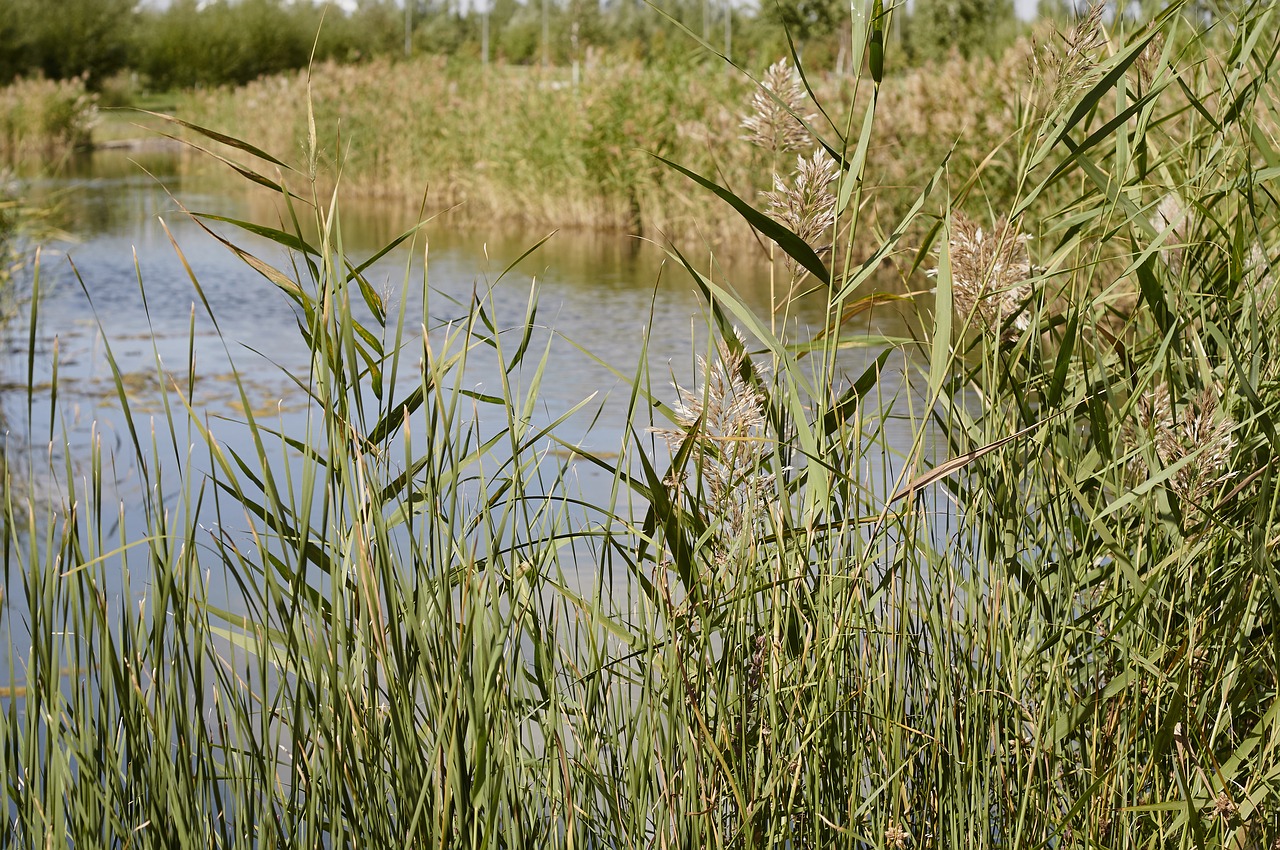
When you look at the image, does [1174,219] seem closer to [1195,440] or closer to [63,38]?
[1195,440]

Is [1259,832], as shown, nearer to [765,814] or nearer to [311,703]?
[765,814]

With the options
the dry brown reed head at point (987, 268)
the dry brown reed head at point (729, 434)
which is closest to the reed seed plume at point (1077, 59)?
the dry brown reed head at point (987, 268)

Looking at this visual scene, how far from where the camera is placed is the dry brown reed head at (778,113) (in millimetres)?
1104

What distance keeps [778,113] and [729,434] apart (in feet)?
0.96

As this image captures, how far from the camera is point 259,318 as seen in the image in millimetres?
6172

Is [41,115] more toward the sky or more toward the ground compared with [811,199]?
more toward the sky

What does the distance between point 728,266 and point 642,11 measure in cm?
3872

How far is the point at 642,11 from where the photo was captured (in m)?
43.9

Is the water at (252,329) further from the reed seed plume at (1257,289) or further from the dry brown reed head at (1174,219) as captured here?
the reed seed plume at (1257,289)

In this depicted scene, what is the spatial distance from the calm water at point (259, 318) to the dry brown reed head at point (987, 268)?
958mm

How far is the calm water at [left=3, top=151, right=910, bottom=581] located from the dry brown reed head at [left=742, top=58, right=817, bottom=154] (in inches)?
40.9

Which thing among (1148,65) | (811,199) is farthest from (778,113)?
(1148,65)

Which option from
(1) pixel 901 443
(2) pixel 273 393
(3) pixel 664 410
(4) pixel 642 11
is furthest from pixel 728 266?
(4) pixel 642 11

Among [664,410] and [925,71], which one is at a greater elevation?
[925,71]
